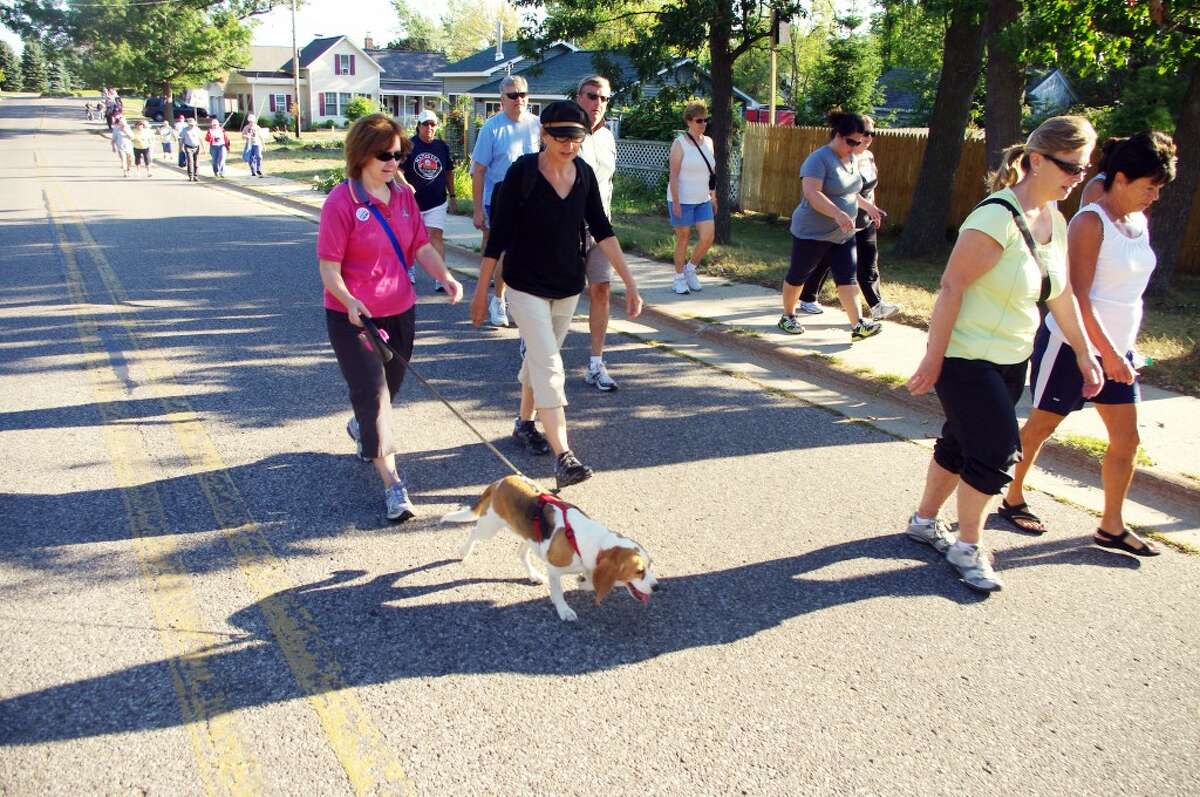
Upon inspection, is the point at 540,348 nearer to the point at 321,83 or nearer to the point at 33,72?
the point at 321,83

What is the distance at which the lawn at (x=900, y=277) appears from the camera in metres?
7.45

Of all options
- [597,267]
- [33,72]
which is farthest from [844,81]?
[33,72]

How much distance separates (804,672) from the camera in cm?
345

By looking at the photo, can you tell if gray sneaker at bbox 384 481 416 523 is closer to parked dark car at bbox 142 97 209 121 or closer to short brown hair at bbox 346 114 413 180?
short brown hair at bbox 346 114 413 180

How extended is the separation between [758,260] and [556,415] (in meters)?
8.07

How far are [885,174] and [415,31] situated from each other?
306ft

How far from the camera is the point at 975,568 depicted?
13.5 feet

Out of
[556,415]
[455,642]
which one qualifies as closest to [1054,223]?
[556,415]

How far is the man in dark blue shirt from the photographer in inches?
374

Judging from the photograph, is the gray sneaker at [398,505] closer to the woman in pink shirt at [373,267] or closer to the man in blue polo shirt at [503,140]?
the woman in pink shirt at [373,267]

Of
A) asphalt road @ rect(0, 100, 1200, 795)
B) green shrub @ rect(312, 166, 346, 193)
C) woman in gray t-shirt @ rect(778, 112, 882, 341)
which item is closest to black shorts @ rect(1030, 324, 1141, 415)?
asphalt road @ rect(0, 100, 1200, 795)

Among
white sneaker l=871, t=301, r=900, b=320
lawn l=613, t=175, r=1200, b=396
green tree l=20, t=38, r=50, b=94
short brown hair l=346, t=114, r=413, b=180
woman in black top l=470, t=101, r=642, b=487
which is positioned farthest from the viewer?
green tree l=20, t=38, r=50, b=94

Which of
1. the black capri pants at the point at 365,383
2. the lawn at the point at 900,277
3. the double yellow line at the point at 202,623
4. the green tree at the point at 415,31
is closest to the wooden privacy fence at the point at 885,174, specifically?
the lawn at the point at 900,277

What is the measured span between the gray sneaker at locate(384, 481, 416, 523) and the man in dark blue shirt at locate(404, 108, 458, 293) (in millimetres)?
5192
